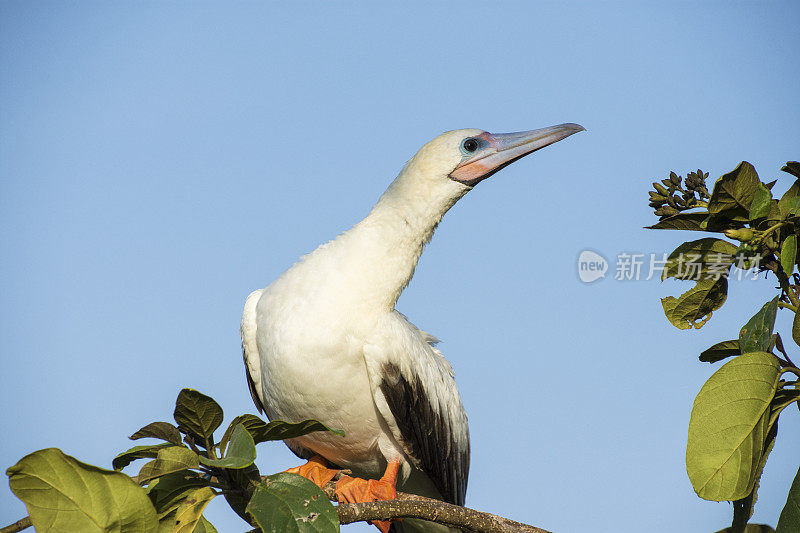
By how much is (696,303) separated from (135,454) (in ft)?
9.00

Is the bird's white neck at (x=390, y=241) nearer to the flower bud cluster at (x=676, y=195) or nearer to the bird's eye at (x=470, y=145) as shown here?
the bird's eye at (x=470, y=145)

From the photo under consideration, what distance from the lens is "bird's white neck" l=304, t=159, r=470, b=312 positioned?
17.6 ft

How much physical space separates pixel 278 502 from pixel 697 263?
226cm

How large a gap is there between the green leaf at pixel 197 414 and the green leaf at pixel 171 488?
0.55 ft

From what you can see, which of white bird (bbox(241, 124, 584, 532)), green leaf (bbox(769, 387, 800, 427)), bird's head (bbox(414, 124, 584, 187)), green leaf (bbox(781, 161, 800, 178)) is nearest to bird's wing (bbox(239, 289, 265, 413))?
white bird (bbox(241, 124, 584, 532))

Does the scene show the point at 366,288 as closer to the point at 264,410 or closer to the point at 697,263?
the point at 264,410

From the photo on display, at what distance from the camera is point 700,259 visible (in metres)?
3.65

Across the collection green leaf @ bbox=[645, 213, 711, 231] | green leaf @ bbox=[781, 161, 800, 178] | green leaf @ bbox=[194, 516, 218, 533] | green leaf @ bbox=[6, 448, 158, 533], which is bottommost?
green leaf @ bbox=[194, 516, 218, 533]

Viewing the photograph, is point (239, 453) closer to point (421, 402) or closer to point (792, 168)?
point (792, 168)

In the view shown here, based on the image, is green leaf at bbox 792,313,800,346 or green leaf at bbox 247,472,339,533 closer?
green leaf at bbox 247,472,339,533

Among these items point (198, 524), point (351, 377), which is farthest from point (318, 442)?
point (198, 524)

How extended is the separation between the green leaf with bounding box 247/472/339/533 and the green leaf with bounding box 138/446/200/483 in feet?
1.00

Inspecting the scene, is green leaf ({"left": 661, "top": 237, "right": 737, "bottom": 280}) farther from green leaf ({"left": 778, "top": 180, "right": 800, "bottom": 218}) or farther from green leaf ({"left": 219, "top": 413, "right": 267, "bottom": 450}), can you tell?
green leaf ({"left": 219, "top": 413, "right": 267, "bottom": 450})

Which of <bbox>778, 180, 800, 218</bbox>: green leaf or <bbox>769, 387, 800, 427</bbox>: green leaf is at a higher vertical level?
<bbox>778, 180, 800, 218</bbox>: green leaf
